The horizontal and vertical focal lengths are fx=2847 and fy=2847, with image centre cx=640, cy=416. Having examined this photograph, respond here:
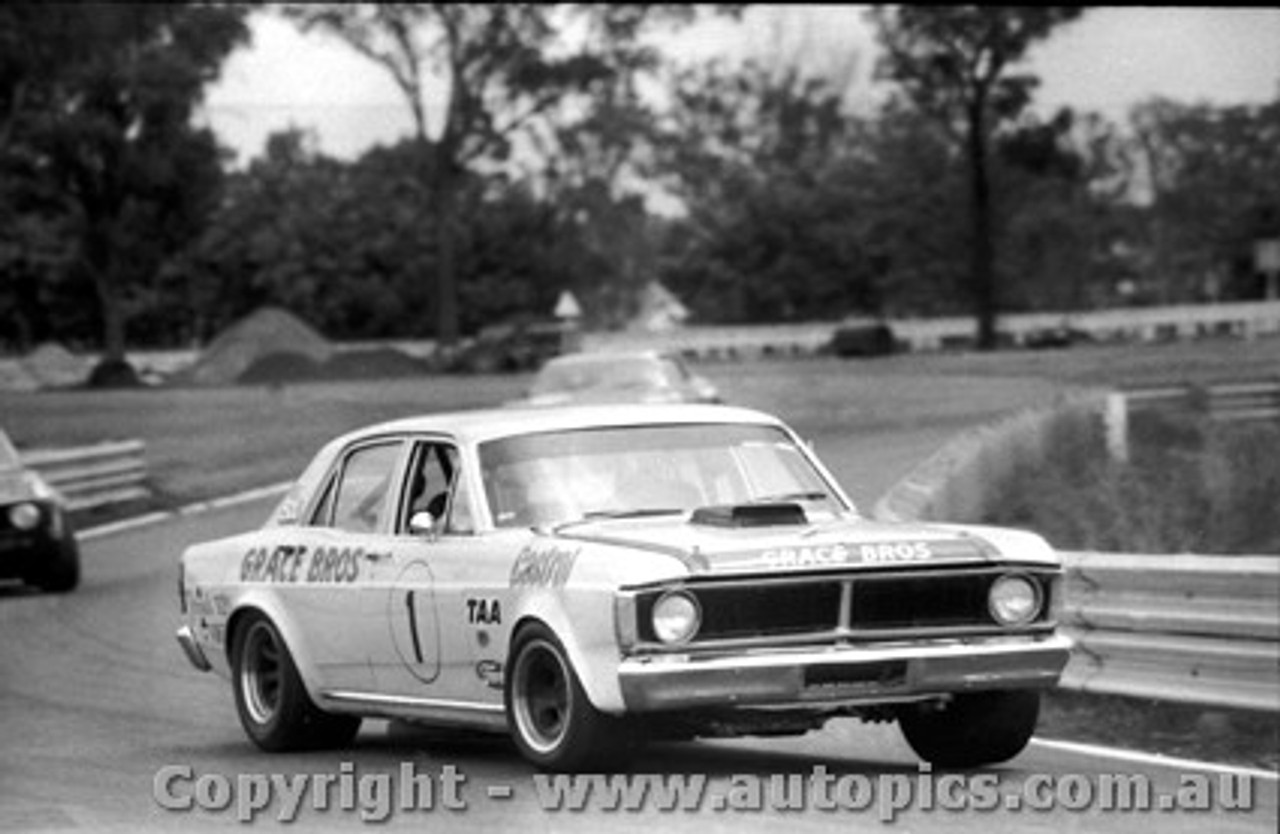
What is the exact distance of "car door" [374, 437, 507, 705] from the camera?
390 inches

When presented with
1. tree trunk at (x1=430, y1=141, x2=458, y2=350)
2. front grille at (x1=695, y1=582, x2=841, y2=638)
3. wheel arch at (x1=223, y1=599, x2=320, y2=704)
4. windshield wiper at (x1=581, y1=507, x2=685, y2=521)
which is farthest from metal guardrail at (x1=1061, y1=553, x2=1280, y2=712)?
tree trunk at (x1=430, y1=141, x2=458, y2=350)

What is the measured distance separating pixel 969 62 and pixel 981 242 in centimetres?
417

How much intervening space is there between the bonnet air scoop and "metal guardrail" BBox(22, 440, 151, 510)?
59.9 ft

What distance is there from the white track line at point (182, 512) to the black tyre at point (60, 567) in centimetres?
577

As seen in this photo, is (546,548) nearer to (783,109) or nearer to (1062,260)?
(1062,260)

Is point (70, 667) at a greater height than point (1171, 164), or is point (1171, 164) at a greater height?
point (1171, 164)

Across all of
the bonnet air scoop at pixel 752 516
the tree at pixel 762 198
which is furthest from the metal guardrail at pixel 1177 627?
the tree at pixel 762 198

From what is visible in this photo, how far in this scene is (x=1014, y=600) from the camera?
9492 millimetres

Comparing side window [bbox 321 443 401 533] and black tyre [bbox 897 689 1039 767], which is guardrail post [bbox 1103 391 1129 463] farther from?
black tyre [bbox 897 689 1039 767]

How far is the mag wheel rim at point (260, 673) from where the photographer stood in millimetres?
11500

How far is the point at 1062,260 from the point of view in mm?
31438

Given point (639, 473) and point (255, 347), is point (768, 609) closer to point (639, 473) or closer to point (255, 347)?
point (639, 473)

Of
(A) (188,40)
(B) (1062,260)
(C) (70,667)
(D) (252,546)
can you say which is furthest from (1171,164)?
(D) (252,546)

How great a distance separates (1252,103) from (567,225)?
57.3ft
